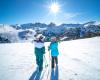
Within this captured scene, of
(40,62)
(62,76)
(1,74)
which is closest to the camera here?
(62,76)

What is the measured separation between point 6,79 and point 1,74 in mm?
931

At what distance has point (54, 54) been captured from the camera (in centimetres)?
844

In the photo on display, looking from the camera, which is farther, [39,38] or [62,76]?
[39,38]

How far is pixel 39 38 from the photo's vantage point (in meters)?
8.37

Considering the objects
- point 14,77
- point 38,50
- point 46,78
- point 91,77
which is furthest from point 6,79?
point 91,77

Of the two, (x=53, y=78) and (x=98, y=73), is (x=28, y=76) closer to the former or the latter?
(x=53, y=78)

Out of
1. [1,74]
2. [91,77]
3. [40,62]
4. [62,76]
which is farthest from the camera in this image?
[40,62]

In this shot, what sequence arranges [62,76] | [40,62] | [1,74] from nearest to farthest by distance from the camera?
[62,76]
[1,74]
[40,62]

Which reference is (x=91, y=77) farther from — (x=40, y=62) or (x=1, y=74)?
(x=1, y=74)

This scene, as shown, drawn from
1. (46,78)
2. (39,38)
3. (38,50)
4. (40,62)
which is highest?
(39,38)

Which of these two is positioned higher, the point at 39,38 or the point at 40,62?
the point at 39,38

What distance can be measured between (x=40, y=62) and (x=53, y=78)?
179 cm

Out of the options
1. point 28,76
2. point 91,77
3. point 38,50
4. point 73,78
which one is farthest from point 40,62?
point 91,77

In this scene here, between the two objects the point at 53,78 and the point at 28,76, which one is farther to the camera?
the point at 28,76
